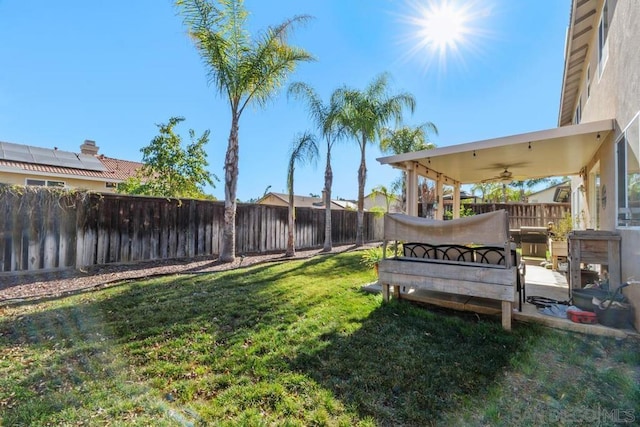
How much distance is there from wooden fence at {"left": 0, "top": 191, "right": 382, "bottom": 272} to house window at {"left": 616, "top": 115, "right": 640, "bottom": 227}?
340 inches

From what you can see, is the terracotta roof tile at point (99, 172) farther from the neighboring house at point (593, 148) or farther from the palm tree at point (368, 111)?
the neighboring house at point (593, 148)

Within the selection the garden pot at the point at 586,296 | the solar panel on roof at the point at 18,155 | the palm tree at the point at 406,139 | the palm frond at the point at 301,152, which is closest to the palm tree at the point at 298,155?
the palm frond at the point at 301,152

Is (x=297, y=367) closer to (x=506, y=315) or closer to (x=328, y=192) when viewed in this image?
(x=506, y=315)

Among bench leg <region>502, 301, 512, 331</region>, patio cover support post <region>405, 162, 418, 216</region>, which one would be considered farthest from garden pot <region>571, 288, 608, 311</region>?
patio cover support post <region>405, 162, 418, 216</region>

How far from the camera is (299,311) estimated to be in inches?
160

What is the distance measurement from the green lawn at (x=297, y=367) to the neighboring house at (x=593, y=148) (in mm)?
1681

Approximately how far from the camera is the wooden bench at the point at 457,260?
3414 millimetres

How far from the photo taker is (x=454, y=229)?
3701 mm

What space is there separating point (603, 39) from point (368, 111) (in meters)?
6.44

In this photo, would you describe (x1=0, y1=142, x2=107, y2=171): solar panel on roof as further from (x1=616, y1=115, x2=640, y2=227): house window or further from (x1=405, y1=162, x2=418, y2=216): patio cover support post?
(x1=616, y1=115, x2=640, y2=227): house window

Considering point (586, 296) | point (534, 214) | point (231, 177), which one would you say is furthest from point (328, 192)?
point (534, 214)

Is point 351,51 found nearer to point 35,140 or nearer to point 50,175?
point 50,175

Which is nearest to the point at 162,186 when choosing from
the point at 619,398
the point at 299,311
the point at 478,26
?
the point at 299,311

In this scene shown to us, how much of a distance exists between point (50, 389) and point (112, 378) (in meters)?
0.41
